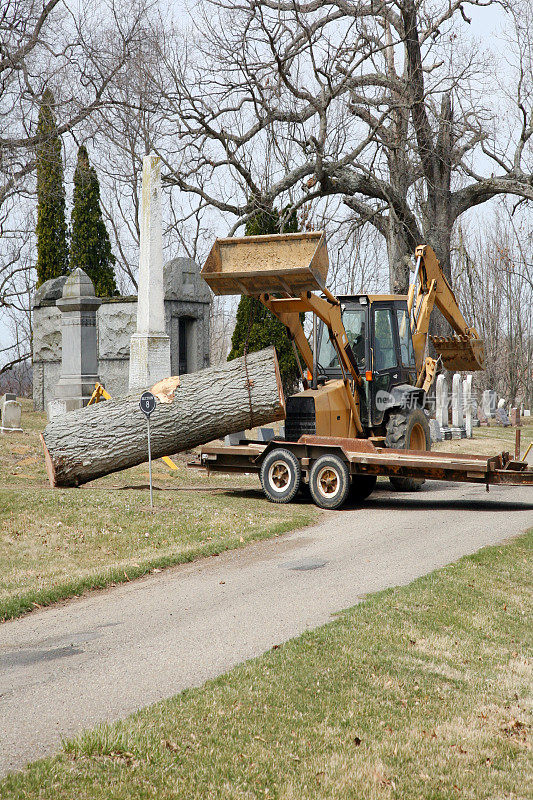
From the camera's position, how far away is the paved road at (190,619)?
4.86m

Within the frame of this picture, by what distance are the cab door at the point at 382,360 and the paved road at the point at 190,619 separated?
2692mm

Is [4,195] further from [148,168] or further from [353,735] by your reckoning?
[353,735]

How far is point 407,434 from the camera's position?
44.7ft

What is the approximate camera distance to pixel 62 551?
380 inches

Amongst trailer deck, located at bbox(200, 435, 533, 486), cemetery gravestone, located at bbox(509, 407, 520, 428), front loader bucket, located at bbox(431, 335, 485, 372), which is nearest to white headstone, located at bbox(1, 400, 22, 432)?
trailer deck, located at bbox(200, 435, 533, 486)

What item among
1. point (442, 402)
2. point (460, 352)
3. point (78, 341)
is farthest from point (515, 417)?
point (78, 341)

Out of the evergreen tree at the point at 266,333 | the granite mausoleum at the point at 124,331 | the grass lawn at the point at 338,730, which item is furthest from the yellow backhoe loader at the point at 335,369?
the evergreen tree at the point at 266,333

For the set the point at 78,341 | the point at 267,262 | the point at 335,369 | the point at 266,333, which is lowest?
the point at 335,369

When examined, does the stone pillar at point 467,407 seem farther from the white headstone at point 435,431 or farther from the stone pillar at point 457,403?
the white headstone at point 435,431

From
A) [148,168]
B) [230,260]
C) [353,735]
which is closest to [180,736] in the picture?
[353,735]

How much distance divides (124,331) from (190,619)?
1731 centimetres

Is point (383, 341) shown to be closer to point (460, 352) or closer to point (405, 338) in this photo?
point (405, 338)

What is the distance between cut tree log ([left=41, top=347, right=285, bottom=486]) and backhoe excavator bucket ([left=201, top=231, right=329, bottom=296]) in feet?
5.42

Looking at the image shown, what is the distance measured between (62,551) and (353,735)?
590cm
